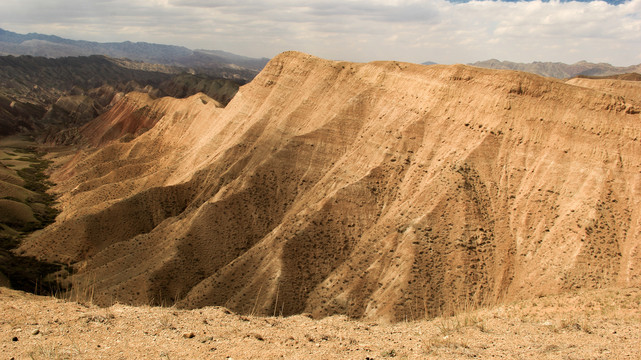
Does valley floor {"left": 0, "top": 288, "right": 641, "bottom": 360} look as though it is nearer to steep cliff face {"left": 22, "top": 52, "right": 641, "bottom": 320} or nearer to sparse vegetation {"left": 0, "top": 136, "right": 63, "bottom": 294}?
steep cliff face {"left": 22, "top": 52, "right": 641, "bottom": 320}

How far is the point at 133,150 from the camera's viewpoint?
67.6m

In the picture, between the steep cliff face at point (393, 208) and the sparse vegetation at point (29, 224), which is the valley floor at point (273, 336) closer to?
the steep cliff face at point (393, 208)

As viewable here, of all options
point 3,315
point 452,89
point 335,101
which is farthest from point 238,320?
point 335,101

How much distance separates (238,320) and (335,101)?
32.7 meters

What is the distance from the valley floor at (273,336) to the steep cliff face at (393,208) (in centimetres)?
1139

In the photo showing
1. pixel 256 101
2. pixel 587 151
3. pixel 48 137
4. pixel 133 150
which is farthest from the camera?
pixel 48 137

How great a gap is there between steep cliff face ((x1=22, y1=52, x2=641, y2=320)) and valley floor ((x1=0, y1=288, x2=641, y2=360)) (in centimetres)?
1139

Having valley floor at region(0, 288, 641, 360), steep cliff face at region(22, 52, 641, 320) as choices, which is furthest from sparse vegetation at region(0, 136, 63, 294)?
valley floor at region(0, 288, 641, 360)

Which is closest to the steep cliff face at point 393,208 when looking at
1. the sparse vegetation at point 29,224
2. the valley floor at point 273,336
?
the sparse vegetation at point 29,224

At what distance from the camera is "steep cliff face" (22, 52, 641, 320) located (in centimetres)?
2667

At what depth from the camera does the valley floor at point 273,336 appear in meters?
11.4

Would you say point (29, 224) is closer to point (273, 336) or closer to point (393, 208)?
point (393, 208)

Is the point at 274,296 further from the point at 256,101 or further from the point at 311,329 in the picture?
the point at 256,101

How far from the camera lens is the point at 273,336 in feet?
42.9
